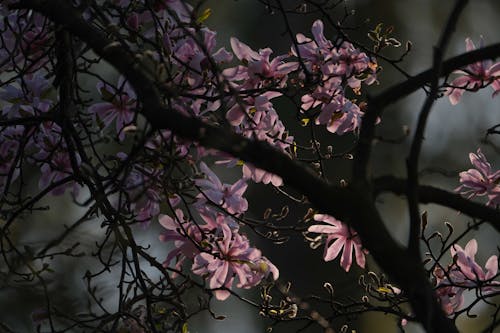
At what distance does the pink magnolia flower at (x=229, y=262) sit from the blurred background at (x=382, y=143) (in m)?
3.14

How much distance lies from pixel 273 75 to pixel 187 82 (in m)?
0.20

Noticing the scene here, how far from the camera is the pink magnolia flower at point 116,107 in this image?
2.17 meters

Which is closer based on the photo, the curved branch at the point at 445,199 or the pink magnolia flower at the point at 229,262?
the curved branch at the point at 445,199

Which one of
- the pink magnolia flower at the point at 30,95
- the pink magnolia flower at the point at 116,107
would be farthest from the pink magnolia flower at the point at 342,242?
the pink magnolia flower at the point at 30,95

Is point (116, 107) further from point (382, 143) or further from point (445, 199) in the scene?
point (382, 143)

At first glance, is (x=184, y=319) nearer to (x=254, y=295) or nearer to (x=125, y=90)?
(x=125, y=90)

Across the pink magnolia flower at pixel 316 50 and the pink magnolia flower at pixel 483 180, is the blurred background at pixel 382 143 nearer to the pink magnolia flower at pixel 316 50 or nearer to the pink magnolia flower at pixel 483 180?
the pink magnolia flower at pixel 316 50

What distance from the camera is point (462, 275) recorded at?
2.28 metres

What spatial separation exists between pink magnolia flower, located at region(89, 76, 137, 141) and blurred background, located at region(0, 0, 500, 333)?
3112 millimetres

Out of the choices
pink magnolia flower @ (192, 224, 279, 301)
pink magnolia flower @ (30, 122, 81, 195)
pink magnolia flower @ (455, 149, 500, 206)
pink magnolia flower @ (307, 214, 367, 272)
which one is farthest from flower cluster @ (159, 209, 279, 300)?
pink magnolia flower @ (455, 149, 500, 206)

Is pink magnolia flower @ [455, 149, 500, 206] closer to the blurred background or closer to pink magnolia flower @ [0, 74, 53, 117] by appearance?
pink magnolia flower @ [0, 74, 53, 117]

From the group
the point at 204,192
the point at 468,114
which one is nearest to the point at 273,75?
the point at 204,192

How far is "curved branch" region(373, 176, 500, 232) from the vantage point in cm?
144

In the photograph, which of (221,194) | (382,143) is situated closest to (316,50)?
(221,194)
